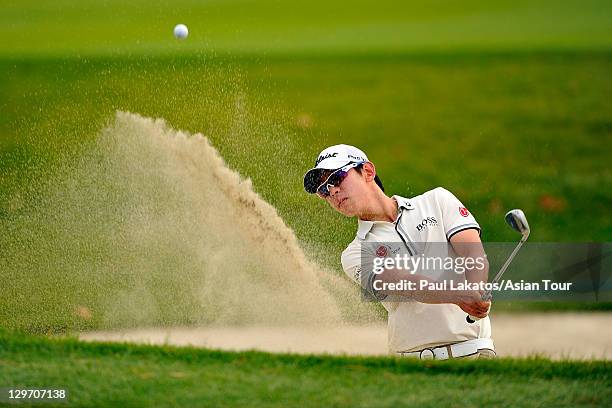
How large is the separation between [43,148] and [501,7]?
27.2 ft

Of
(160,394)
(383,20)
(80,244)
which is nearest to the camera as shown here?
(160,394)

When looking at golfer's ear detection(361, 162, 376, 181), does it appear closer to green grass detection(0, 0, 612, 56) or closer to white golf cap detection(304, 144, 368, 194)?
white golf cap detection(304, 144, 368, 194)

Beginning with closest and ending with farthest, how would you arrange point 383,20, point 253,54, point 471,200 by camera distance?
point 471,200
point 253,54
point 383,20

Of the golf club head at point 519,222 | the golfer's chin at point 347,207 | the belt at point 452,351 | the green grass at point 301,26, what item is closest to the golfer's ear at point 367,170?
the golfer's chin at point 347,207

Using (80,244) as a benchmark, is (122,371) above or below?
below

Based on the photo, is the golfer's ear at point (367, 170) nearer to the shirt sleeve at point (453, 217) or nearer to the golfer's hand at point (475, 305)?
the shirt sleeve at point (453, 217)

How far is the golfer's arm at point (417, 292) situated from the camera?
429 cm

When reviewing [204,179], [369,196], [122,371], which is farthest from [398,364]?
[204,179]

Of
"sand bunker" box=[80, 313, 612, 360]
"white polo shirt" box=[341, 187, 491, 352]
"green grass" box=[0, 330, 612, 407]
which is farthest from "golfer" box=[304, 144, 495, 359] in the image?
"sand bunker" box=[80, 313, 612, 360]

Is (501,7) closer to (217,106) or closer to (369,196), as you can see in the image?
(217,106)

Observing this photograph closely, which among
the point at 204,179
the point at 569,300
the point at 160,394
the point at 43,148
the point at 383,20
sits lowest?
the point at 160,394

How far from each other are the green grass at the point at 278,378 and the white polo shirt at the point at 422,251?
268 millimetres

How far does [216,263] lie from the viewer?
617 cm

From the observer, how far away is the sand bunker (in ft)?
19.0
